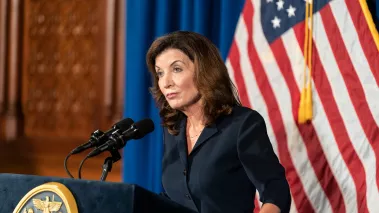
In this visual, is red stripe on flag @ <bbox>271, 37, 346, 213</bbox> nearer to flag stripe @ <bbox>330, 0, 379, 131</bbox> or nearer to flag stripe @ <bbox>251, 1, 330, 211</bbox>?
flag stripe @ <bbox>251, 1, 330, 211</bbox>

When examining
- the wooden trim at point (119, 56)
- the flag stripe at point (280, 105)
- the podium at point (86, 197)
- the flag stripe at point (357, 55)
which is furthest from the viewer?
the wooden trim at point (119, 56)

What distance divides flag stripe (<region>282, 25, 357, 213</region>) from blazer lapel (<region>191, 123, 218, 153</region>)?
757 mm

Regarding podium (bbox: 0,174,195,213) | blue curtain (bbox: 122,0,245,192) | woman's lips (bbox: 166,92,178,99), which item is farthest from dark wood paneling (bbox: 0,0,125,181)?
podium (bbox: 0,174,195,213)

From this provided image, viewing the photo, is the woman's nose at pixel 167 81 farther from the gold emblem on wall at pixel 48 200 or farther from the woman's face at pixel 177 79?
the gold emblem on wall at pixel 48 200

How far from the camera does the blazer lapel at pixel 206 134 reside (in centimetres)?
191

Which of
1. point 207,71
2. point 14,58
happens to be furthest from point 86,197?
point 14,58

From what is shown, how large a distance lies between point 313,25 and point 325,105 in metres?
0.34

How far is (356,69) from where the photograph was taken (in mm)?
2463

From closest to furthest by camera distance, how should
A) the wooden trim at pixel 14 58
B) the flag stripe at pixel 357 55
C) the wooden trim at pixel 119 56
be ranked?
1. the flag stripe at pixel 357 55
2. the wooden trim at pixel 119 56
3. the wooden trim at pixel 14 58

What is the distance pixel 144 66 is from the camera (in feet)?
9.85

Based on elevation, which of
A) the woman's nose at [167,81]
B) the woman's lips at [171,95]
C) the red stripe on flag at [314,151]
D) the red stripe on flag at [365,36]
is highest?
the red stripe on flag at [365,36]

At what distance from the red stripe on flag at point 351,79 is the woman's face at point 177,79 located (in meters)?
0.80

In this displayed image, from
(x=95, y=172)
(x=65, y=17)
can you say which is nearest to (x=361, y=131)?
(x=95, y=172)

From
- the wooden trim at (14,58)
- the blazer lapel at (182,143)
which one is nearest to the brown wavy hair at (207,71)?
the blazer lapel at (182,143)
